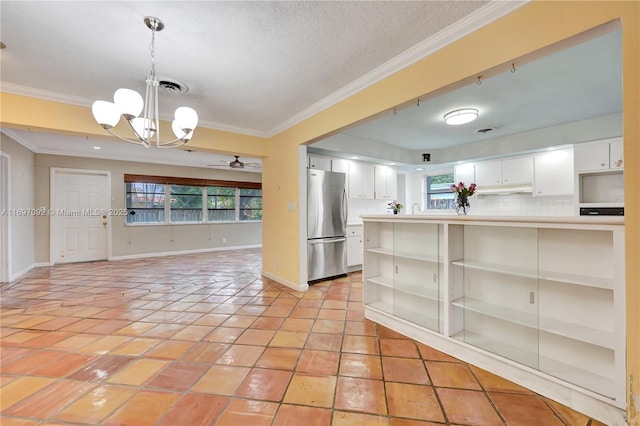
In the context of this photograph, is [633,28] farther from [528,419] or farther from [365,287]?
[365,287]

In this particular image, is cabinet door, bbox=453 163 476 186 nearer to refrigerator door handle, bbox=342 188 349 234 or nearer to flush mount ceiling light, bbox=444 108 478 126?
flush mount ceiling light, bbox=444 108 478 126

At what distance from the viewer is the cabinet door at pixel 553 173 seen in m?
4.28

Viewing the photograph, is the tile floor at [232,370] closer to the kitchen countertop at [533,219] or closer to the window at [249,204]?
the kitchen countertop at [533,219]

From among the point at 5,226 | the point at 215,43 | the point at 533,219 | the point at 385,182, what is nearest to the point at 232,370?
the point at 533,219

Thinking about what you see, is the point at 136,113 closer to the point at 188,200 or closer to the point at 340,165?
the point at 340,165

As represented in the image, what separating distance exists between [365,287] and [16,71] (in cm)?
407

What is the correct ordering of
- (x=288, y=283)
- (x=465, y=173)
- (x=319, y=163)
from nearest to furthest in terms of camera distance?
(x=288, y=283)
(x=319, y=163)
(x=465, y=173)

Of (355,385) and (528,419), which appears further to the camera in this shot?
(355,385)

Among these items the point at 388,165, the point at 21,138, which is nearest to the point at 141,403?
the point at 388,165

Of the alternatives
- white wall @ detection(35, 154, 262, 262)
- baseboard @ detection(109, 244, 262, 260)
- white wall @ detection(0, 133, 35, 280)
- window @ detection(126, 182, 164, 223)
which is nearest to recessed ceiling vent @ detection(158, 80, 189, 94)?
white wall @ detection(0, 133, 35, 280)

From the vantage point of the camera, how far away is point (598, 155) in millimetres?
3801

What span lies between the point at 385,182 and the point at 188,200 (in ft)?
17.7

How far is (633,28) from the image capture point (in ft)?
4.12

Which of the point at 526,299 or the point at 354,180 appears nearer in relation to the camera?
the point at 526,299
